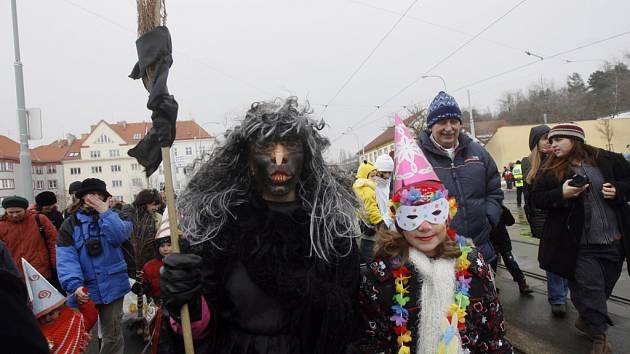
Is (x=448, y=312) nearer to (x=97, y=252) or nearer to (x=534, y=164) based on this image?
(x=534, y=164)

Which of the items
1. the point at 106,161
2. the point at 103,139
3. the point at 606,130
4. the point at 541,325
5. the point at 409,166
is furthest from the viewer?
the point at 103,139

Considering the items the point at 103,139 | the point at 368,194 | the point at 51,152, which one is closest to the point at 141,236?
the point at 368,194

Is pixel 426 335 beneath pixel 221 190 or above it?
beneath

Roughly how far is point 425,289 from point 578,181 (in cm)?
210

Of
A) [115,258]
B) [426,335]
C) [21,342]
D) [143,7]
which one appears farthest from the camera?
[115,258]

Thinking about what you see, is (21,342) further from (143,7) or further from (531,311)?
(531,311)

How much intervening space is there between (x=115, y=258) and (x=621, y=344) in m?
4.45

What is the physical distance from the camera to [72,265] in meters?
3.60

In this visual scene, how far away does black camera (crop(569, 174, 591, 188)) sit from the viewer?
3.27 metres

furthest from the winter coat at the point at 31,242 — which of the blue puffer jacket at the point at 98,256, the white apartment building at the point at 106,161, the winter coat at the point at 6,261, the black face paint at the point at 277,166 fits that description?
the white apartment building at the point at 106,161

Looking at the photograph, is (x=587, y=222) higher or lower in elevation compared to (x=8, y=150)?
lower

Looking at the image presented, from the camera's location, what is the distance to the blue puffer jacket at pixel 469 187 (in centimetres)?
313

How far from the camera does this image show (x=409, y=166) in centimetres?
206

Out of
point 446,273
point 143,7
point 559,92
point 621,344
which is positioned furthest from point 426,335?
point 559,92
